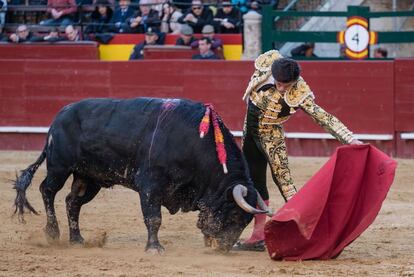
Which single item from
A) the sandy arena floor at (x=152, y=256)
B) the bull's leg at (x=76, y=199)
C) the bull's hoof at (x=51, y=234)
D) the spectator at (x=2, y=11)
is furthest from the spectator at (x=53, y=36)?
the bull's hoof at (x=51, y=234)

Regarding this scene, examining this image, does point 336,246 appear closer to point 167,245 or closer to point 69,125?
point 167,245

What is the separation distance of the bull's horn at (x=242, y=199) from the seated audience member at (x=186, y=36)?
20.9ft

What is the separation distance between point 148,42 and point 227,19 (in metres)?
0.98

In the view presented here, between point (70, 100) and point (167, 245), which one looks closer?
point (167, 245)

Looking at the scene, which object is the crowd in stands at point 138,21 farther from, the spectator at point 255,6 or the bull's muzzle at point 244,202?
the bull's muzzle at point 244,202

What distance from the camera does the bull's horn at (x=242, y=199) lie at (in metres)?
6.49

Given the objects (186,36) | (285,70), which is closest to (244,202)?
(285,70)

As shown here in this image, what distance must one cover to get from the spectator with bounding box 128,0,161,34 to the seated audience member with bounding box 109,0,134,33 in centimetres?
9

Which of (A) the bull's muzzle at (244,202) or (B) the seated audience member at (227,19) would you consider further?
(B) the seated audience member at (227,19)

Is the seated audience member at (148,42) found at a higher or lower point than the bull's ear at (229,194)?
lower

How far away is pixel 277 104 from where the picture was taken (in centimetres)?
669

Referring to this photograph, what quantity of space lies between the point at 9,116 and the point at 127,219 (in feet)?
16.1

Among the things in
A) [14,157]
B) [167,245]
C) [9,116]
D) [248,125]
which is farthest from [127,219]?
[9,116]

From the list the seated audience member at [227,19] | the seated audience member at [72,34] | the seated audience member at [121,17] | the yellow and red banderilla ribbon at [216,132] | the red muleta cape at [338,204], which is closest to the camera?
the red muleta cape at [338,204]
